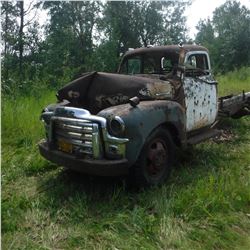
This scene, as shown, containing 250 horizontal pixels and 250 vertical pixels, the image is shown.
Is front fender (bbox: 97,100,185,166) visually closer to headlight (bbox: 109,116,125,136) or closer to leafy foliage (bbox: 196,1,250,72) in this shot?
headlight (bbox: 109,116,125,136)

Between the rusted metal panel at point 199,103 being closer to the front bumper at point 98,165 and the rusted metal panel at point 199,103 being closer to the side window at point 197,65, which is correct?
the side window at point 197,65

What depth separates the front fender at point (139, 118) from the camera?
3.73 meters

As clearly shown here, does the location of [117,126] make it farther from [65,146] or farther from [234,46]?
[234,46]

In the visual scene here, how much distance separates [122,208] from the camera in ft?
12.1

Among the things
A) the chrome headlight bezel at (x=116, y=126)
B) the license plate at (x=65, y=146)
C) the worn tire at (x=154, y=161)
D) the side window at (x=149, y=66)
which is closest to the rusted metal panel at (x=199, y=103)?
the side window at (x=149, y=66)

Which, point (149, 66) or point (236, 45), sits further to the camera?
point (236, 45)

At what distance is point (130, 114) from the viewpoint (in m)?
3.78

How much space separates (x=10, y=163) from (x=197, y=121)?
8.60 feet

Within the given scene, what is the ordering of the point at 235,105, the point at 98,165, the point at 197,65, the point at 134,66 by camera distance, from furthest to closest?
the point at 235,105
the point at 134,66
the point at 197,65
the point at 98,165

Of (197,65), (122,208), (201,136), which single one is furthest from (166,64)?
(122,208)

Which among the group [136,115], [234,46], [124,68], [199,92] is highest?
[234,46]

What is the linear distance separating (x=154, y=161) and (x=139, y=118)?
23.4 inches

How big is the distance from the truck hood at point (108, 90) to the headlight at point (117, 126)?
706mm

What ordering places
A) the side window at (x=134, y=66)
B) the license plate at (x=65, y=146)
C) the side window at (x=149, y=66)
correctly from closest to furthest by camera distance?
1. the license plate at (x=65, y=146)
2. the side window at (x=149, y=66)
3. the side window at (x=134, y=66)
